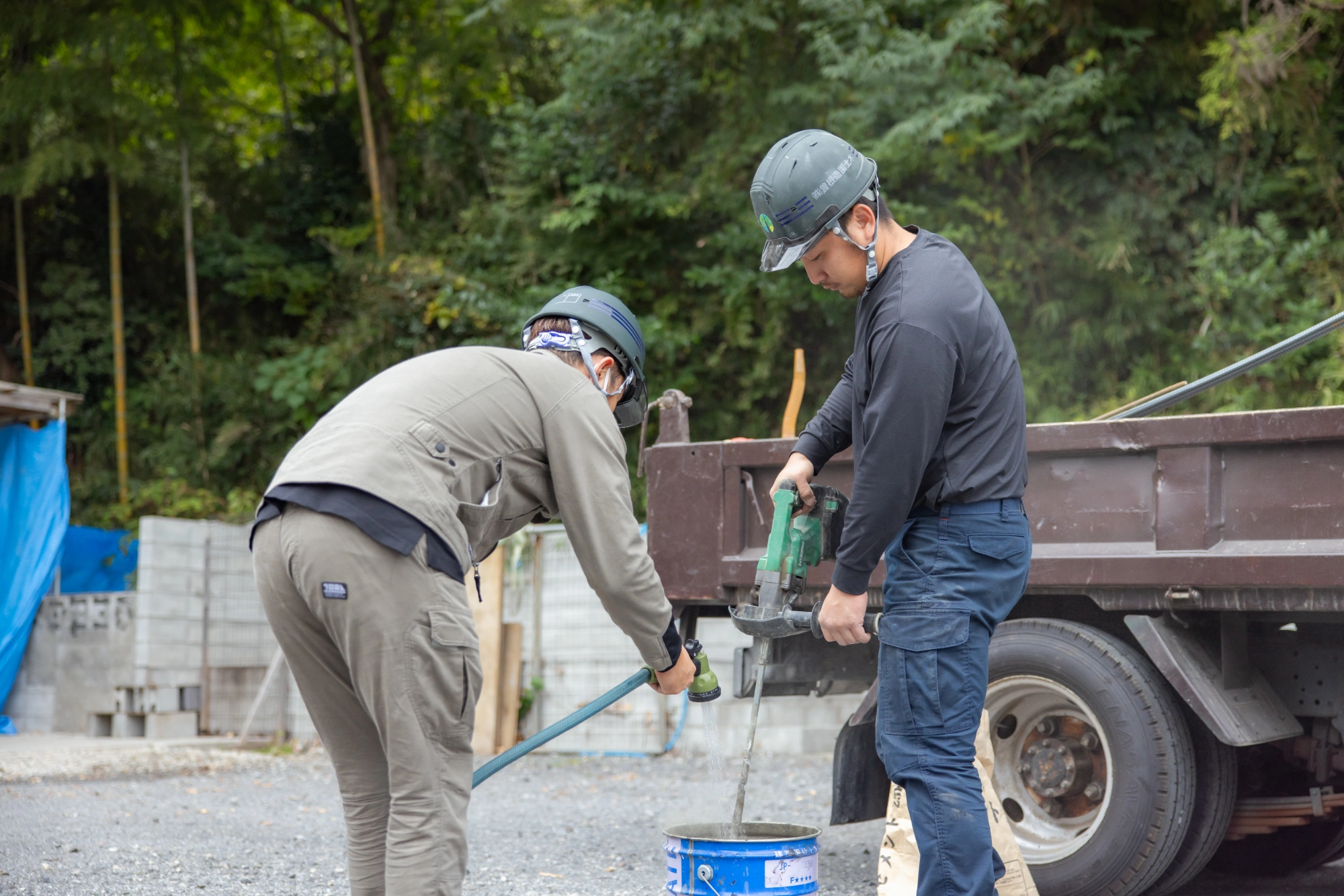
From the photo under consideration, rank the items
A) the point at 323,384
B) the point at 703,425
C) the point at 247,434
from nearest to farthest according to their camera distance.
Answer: the point at 703,425
the point at 323,384
the point at 247,434

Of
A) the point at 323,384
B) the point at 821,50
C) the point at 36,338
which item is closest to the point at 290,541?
the point at 821,50

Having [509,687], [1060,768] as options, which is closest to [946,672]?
[1060,768]

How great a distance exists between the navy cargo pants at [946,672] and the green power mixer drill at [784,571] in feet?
1.05

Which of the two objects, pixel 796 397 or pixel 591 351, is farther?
pixel 796 397

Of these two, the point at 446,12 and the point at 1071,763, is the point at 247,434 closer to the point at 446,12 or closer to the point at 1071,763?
the point at 446,12

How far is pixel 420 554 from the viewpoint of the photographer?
89.0 inches

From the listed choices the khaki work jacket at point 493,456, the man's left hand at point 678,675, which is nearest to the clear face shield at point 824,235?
the khaki work jacket at point 493,456

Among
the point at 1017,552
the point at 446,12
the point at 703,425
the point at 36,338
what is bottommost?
the point at 1017,552

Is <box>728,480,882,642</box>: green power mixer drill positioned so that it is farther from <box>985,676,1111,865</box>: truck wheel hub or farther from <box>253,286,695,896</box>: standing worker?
<box>985,676,1111,865</box>: truck wheel hub

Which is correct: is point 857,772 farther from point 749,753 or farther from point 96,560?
point 96,560

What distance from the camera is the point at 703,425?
11.1 m

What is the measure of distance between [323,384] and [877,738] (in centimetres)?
1052

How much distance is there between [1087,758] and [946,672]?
54.7 inches

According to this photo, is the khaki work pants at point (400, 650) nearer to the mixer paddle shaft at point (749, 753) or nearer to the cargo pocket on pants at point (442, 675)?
the cargo pocket on pants at point (442, 675)
